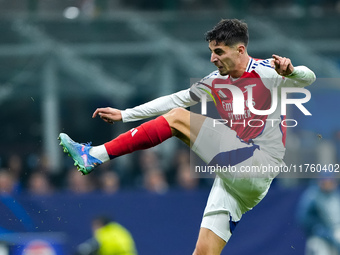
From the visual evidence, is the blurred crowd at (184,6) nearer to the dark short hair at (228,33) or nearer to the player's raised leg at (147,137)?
the dark short hair at (228,33)

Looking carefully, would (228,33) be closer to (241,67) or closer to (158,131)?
(241,67)

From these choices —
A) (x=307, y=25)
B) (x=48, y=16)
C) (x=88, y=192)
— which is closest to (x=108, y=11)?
(x=48, y=16)

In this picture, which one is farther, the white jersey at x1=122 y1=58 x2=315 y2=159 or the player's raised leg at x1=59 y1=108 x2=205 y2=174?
the white jersey at x1=122 y1=58 x2=315 y2=159

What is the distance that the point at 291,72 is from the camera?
5.92 metres

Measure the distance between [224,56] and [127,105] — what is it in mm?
8608

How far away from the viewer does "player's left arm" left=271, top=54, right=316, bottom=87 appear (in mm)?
5812

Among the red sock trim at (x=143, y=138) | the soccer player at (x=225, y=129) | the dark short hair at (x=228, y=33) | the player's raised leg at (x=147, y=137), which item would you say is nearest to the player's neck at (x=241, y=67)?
the soccer player at (x=225, y=129)

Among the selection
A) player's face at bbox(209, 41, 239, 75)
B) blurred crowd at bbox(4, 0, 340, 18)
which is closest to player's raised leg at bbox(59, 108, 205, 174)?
player's face at bbox(209, 41, 239, 75)

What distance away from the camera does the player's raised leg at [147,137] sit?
6.09 meters

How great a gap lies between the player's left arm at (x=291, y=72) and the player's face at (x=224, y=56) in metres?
0.36

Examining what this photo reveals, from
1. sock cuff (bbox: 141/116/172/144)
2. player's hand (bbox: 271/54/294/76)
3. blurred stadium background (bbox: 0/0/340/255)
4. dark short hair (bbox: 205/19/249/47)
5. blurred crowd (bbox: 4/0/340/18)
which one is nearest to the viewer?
player's hand (bbox: 271/54/294/76)

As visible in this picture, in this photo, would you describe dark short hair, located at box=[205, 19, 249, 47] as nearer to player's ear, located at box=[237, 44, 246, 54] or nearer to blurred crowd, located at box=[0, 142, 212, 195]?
player's ear, located at box=[237, 44, 246, 54]

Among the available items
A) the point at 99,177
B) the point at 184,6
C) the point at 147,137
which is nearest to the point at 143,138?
the point at 147,137

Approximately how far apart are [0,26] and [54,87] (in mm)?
1658
